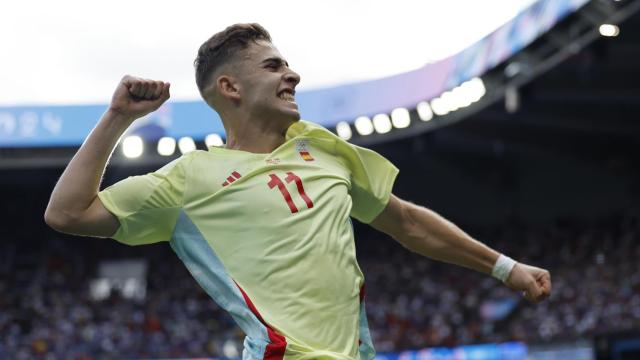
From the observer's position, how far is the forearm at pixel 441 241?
3.55 metres

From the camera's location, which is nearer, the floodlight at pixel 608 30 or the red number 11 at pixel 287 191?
the red number 11 at pixel 287 191

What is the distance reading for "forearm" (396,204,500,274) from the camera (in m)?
3.55

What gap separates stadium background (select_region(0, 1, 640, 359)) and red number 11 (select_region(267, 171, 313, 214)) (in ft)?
49.5

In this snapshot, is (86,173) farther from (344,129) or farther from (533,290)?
(344,129)

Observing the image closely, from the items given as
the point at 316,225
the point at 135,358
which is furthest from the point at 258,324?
the point at 135,358

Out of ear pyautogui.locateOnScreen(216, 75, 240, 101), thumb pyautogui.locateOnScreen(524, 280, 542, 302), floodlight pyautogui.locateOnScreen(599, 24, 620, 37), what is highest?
ear pyautogui.locateOnScreen(216, 75, 240, 101)

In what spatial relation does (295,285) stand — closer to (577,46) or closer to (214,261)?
(214,261)

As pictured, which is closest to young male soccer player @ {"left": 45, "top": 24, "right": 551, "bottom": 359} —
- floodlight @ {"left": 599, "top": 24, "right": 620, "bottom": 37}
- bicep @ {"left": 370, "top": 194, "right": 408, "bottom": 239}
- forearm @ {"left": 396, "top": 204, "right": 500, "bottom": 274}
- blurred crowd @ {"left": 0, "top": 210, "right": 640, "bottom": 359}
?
bicep @ {"left": 370, "top": 194, "right": 408, "bottom": 239}

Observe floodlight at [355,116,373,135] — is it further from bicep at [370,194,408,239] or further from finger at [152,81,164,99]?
finger at [152,81,164,99]

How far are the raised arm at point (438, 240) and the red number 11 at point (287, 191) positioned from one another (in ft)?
1.57

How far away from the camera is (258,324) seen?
9.71ft

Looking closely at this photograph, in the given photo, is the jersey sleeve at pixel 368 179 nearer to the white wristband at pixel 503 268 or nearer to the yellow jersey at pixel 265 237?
the yellow jersey at pixel 265 237

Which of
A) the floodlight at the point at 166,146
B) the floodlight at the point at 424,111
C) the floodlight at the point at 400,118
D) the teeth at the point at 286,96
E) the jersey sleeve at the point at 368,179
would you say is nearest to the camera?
the teeth at the point at 286,96

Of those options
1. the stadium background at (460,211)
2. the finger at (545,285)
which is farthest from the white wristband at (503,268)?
the stadium background at (460,211)
